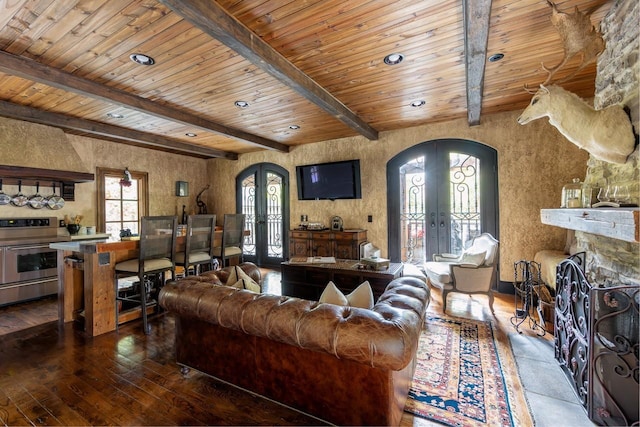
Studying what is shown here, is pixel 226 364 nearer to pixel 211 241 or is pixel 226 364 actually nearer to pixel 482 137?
pixel 211 241

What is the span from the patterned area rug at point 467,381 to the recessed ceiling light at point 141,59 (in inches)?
138

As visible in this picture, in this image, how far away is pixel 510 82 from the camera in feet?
10.3

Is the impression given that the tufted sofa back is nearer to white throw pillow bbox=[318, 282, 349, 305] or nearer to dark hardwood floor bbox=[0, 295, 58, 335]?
white throw pillow bbox=[318, 282, 349, 305]

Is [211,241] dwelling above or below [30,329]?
above

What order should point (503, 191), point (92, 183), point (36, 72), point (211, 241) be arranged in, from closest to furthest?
point (36, 72) < point (211, 241) < point (503, 191) < point (92, 183)

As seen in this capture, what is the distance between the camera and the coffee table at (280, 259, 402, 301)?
3088 mm

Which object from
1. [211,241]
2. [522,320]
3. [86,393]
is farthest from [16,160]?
[522,320]

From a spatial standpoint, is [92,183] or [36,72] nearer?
[36,72]

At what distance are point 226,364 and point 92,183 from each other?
5.16 m

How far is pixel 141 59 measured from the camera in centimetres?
256

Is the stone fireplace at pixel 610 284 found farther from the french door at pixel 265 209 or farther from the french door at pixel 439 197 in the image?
the french door at pixel 265 209

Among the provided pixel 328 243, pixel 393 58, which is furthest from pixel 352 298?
pixel 328 243

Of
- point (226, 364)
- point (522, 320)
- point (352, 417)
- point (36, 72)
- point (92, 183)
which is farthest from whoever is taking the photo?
point (92, 183)

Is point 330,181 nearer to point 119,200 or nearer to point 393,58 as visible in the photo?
point 393,58
